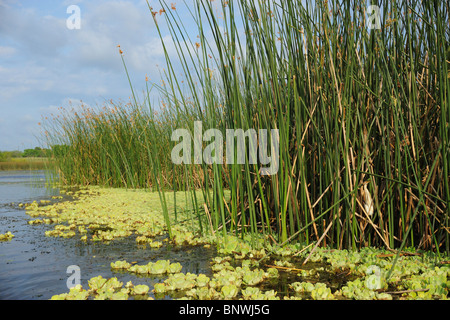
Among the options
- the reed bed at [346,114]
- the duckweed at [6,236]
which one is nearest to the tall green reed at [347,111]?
the reed bed at [346,114]

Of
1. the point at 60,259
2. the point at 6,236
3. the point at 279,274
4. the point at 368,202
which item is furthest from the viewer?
the point at 6,236

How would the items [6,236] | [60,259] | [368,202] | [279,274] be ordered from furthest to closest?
[6,236] < [60,259] < [368,202] < [279,274]

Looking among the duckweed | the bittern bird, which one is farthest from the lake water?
the bittern bird

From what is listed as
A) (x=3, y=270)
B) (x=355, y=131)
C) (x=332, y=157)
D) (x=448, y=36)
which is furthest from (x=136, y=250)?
(x=448, y=36)

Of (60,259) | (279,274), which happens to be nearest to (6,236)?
(60,259)

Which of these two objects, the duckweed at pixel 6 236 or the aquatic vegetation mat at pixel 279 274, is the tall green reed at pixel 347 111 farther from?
the duckweed at pixel 6 236

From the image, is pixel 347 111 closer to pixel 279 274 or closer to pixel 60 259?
pixel 279 274

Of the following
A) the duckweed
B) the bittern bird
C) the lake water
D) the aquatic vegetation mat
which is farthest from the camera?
the duckweed

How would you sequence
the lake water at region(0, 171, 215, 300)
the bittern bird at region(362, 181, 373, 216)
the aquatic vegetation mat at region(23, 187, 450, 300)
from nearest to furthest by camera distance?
the aquatic vegetation mat at region(23, 187, 450, 300) → the lake water at region(0, 171, 215, 300) → the bittern bird at region(362, 181, 373, 216)

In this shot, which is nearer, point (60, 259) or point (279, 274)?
point (279, 274)

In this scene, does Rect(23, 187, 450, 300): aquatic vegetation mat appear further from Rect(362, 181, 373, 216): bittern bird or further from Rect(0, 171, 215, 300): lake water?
Rect(362, 181, 373, 216): bittern bird

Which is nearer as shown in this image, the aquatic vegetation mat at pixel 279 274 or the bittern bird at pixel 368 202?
the aquatic vegetation mat at pixel 279 274

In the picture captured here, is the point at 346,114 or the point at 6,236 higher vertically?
the point at 346,114
